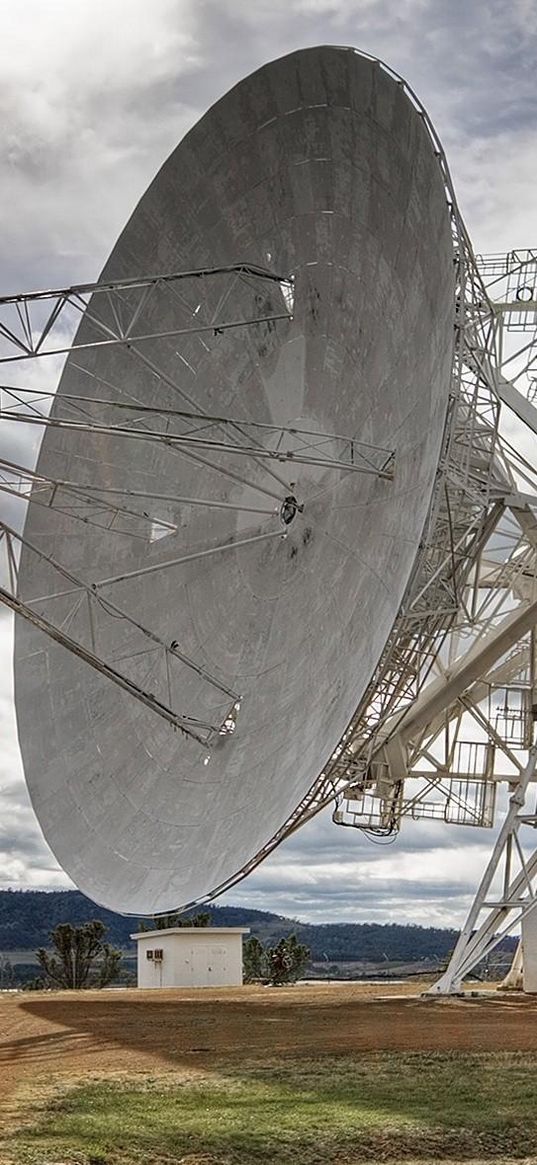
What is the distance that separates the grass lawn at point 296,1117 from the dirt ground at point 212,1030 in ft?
3.19

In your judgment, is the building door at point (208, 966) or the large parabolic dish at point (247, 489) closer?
the large parabolic dish at point (247, 489)

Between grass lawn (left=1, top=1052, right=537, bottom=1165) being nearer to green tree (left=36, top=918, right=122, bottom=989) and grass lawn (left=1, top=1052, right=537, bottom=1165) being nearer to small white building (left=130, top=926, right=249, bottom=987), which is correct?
small white building (left=130, top=926, right=249, bottom=987)

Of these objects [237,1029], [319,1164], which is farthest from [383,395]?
[319,1164]

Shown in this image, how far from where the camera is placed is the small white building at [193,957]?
42469 millimetres

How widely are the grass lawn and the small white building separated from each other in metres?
24.3

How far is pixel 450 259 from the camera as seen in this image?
22.3 metres

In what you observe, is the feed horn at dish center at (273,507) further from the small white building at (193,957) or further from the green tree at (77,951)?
the green tree at (77,951)

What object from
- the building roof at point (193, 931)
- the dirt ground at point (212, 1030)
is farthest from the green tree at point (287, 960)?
the dirt ground at point (212, 1030)

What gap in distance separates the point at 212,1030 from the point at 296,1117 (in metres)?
9.36

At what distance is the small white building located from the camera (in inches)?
1672

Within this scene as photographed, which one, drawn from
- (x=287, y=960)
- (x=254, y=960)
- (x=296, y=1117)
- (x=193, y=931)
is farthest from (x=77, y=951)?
(x=296, y=1117)

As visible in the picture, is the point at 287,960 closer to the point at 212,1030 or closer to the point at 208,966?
the point at 208,966

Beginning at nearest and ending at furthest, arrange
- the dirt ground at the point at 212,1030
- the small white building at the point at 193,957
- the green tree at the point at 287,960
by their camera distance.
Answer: the dirt ground at the point at 212,1030 → the small white building at the point at 193,957 → the green tree at the point at 287,960

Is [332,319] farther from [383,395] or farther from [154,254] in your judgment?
[154,254]
